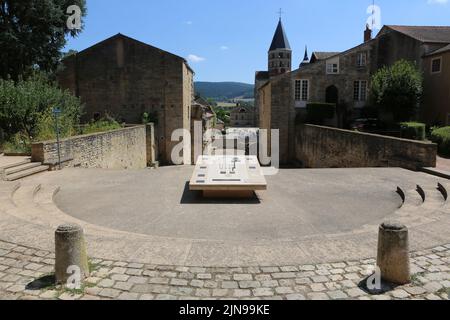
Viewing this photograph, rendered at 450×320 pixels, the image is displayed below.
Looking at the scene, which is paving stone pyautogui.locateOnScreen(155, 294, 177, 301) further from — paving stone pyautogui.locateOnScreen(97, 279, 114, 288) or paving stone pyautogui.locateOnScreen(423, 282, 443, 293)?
paving stone pyautogui.locateOnScreen(423, 282, 443, 293)

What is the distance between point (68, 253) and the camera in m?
3.99

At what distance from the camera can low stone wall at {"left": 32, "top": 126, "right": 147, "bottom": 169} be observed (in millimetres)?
11781

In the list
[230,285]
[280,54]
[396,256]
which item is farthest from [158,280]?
[280,54]

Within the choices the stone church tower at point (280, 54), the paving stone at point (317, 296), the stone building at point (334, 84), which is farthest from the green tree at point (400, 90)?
the stone church tower at point (280, 54)

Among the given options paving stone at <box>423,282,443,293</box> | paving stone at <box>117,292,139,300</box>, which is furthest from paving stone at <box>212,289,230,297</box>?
paving stone at <box>423,282,443,293</box>

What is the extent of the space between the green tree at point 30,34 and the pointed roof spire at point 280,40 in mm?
53220

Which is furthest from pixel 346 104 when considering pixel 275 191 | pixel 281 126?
pixel 275 191

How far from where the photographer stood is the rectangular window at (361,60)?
95.9 ft

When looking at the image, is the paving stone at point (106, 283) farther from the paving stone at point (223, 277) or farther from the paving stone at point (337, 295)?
the paving stone at point (337, 295)

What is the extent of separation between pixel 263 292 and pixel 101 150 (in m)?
13.1

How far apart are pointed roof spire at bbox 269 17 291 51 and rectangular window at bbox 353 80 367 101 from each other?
1794 inches

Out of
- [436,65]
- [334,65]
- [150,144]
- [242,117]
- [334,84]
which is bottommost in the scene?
[150,144]

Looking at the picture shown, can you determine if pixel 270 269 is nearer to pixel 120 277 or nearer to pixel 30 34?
pixel 120 277

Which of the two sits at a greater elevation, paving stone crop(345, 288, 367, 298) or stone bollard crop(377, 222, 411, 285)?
stone bollard crop(377, 222, 411, 285)
